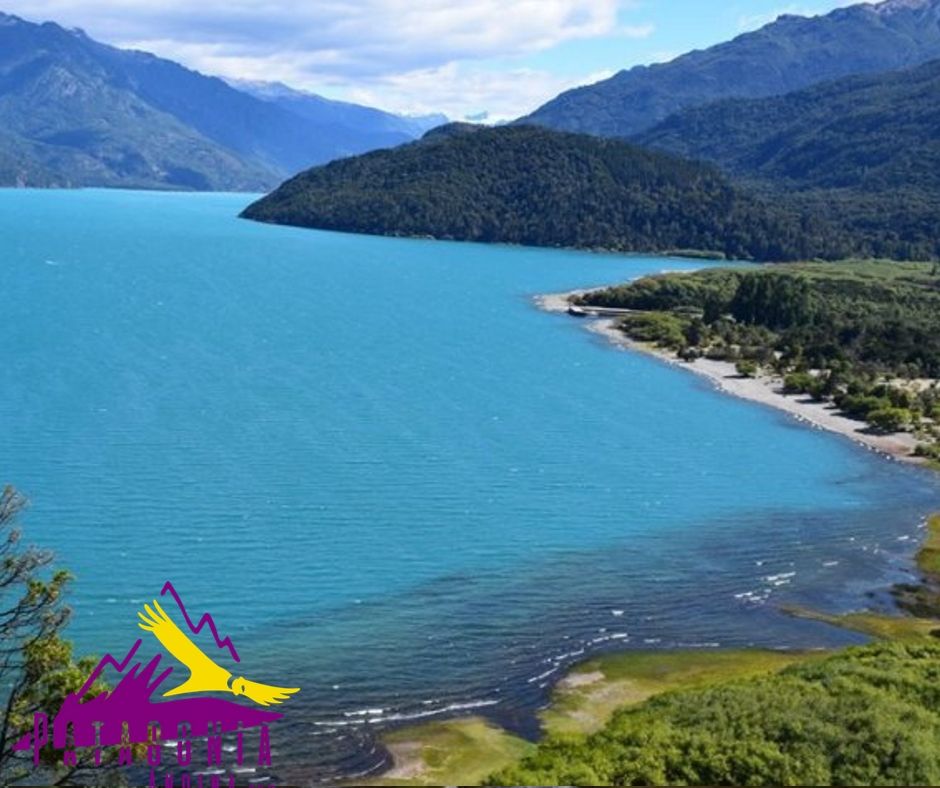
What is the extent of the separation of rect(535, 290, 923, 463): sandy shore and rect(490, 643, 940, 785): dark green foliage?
46287 mm

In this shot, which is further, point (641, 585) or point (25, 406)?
point (25, 406)

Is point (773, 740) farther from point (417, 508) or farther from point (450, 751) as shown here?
point (417, 508)

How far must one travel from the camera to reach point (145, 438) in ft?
216

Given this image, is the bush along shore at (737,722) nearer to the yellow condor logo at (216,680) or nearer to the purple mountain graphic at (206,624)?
the yellow condor logo at (216,680)

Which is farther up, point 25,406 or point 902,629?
point 25,406

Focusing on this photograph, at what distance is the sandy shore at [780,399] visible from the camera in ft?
256

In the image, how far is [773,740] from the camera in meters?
26.8

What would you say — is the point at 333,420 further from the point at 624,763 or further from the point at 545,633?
the point at 624,763

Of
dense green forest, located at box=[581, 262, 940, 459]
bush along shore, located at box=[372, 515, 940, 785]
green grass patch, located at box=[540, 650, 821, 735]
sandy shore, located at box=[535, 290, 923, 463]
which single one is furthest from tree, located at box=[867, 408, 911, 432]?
green grass patch, located at box=[540, 650, 821, 735]

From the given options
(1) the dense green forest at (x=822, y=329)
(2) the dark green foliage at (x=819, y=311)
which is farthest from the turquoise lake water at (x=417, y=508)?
(2) the dark green foliage at (x=819, y=311)

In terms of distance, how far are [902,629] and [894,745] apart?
17753 millimetres

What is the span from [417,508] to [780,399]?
47457 mm

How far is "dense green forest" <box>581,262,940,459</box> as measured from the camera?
90500 millimetres

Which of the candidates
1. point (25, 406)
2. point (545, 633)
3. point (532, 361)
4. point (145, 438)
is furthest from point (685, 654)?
point (532, 361)
